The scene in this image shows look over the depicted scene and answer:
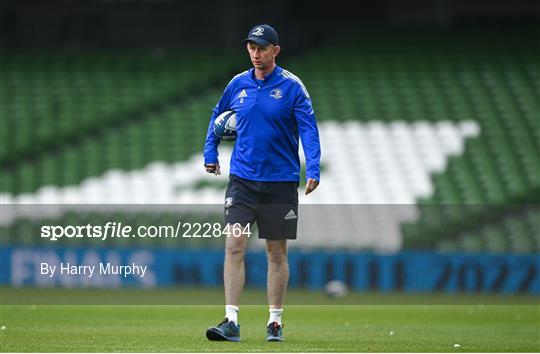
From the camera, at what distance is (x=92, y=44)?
87.6ft

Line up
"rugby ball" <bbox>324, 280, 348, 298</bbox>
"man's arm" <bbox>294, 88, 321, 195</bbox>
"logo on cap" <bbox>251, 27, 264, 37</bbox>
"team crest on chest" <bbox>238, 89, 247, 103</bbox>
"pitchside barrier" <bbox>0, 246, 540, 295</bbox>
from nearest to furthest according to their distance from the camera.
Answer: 1. "logo on cap" <bbox>251, 27, 264, 37</bbox>
2. "man's arm" <bbox>294, 88, 321, 195</bbox>
3. "team crest on chest" <bbox>238, 89, 247, 103</bbox>
4. "rugby ball" <bbox>324, 280, 348, 298</bbox>
5. "pitchside barrier" <bbox>0, 246, 540, 295</bbox>

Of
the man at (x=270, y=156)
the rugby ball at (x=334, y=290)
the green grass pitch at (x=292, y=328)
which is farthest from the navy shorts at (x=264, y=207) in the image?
the rugby ball at (x=334, y=290)

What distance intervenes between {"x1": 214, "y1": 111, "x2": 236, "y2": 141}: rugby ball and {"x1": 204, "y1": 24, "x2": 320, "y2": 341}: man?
0.05 meters

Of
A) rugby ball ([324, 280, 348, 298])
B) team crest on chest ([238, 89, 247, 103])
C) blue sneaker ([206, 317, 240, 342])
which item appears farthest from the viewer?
rugby ball ([324, 280, 348, 298])

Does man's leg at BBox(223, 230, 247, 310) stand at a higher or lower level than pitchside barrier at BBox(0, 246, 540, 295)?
lower

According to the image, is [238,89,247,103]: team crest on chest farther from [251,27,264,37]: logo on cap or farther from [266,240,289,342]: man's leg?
[266,240,289,342]: man's leg

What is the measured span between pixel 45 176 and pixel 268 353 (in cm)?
1441

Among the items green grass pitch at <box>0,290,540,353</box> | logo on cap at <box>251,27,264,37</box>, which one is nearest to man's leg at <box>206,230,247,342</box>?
green grass pitch at <box>0,290,540,353</box>

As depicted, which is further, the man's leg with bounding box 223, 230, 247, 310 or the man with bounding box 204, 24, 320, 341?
the man with bounding box 204, 24, 320, 341

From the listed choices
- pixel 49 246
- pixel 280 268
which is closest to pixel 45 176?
pixel 49 246

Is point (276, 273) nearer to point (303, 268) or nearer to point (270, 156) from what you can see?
point (270, 156)

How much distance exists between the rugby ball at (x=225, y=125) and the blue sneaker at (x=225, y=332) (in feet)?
4.40

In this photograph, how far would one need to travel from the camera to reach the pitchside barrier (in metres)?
17.6

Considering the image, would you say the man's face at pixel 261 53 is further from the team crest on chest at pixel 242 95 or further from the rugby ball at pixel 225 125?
the rugby ball at pixel 225 125
